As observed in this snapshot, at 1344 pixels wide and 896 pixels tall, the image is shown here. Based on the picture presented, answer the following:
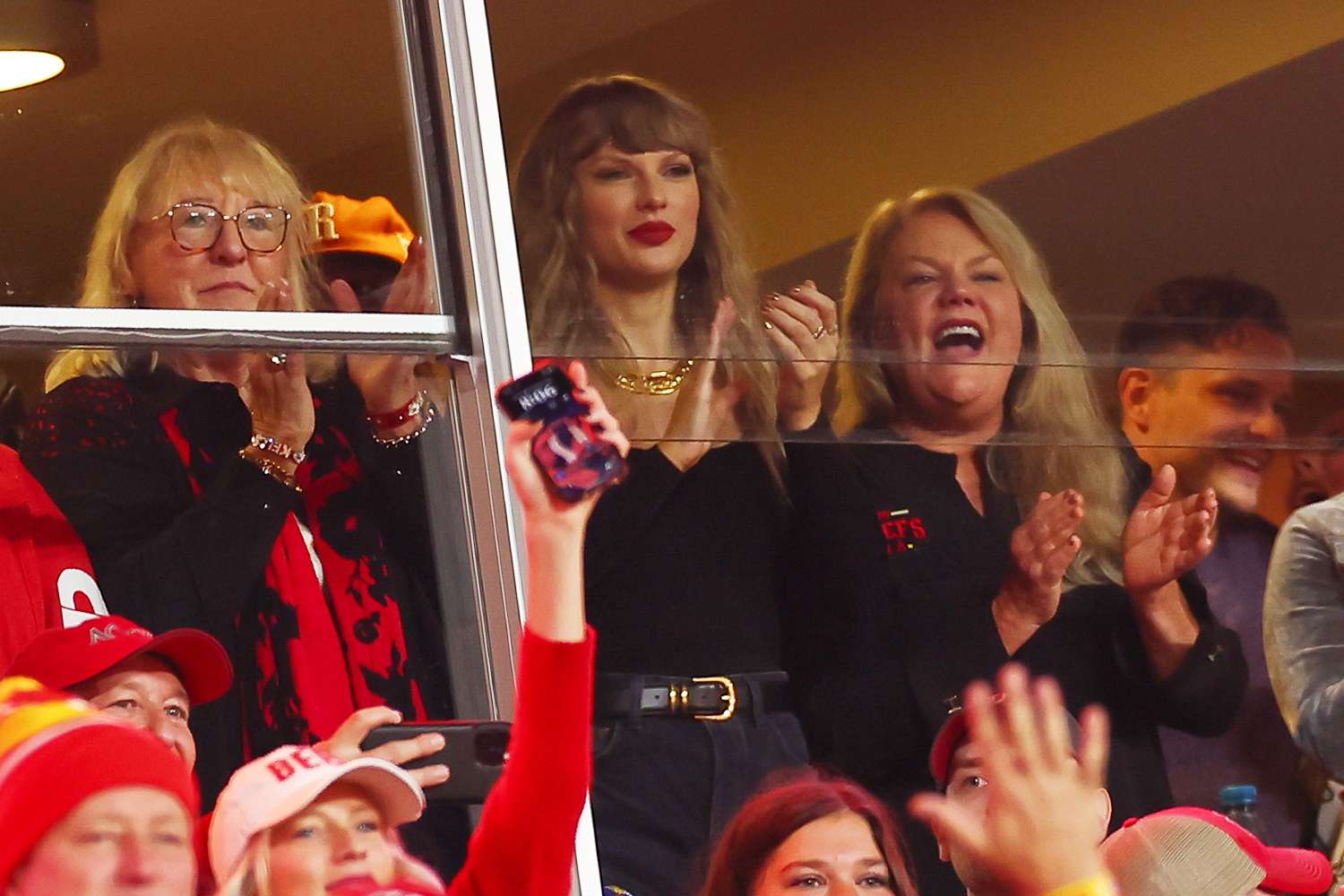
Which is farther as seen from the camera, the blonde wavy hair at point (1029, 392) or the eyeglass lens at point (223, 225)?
the blonde wavy hair at point (1029, 392)

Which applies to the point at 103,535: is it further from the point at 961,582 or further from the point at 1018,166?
the point at 1018,166

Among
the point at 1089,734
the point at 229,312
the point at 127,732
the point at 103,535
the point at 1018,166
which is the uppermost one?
the point at 1018,166

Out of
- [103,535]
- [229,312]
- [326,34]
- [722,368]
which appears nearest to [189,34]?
[326,34]

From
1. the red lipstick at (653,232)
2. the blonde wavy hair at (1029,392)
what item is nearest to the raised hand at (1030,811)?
the blonde wavy hair at (1029,392)

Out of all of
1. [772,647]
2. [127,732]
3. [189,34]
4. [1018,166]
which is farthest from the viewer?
[1018,166]

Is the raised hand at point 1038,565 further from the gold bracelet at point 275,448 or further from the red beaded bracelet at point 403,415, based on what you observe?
the gold bracelet at point 275,448

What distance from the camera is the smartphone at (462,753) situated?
1.83m

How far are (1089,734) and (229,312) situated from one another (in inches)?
36.4

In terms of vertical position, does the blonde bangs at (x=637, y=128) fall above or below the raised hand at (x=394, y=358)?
above

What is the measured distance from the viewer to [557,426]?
1567 mm

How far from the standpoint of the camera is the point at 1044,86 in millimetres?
2516

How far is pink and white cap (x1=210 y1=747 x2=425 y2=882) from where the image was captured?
4.84ft

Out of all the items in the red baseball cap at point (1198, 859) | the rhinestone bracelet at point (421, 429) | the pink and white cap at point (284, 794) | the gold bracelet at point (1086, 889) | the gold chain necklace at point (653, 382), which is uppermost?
the gold chain necklace at point (653, 382)

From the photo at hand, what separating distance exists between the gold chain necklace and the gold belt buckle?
306mm
